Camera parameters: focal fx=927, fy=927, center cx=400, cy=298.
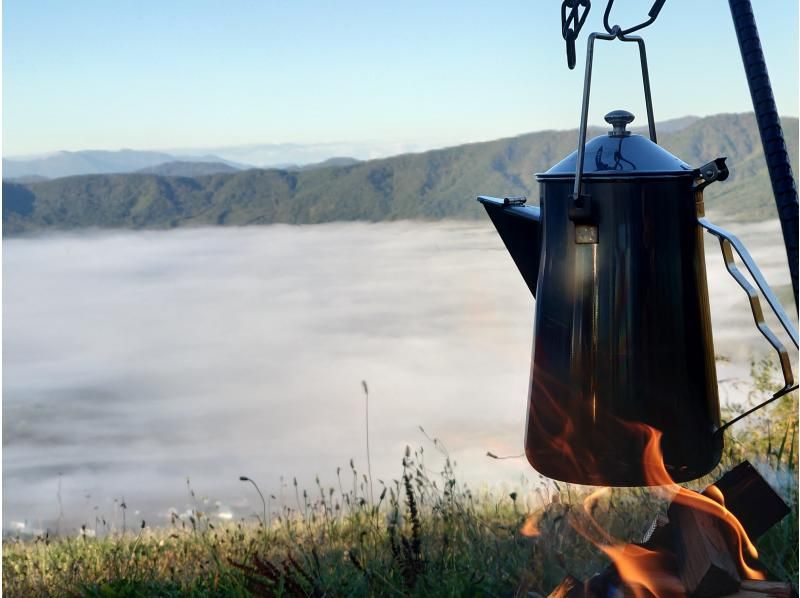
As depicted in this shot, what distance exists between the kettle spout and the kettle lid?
7.0 inches

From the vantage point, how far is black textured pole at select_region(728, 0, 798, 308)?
2.25 m

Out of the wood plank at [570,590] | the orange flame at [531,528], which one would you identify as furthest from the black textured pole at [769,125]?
the orange flame at [531,528]

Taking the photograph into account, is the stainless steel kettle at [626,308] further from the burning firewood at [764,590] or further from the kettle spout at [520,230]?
the burning firewood at [764,590]

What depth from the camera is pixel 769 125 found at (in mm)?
2271

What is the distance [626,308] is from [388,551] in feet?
5.43

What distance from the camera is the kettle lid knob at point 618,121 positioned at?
2303mm

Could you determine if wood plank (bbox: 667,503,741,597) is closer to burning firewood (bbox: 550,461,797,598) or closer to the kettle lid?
burning firewood (bbox: 550,461,797,598)

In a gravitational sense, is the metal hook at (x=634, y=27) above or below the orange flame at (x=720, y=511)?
above

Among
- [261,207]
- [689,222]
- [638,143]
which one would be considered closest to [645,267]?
[689,222]

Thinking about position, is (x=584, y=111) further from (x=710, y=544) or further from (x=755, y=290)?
(x=710, y=544)

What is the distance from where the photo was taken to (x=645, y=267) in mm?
2211

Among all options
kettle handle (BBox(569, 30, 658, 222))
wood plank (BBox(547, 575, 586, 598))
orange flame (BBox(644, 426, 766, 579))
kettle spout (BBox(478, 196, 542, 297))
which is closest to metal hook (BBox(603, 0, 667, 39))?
kettle handle (BBox(569, 30, 658, 222))

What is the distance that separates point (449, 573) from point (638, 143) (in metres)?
1.55

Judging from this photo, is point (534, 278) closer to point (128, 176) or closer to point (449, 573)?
point (449, 573)
